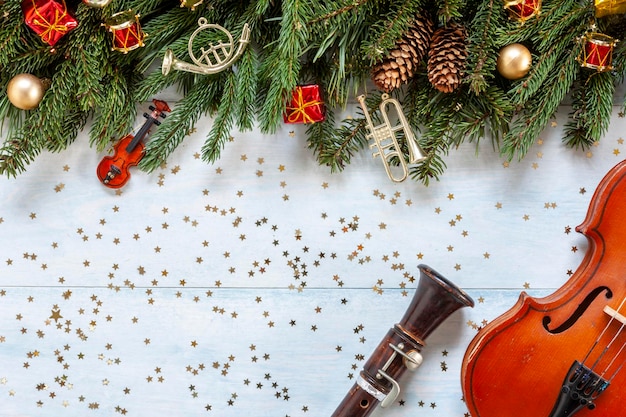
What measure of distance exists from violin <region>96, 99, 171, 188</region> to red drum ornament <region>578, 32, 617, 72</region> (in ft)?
2.49

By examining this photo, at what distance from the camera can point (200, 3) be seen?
108 centimetres

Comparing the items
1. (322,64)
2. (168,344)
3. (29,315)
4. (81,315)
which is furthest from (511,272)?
Result: (29,315)

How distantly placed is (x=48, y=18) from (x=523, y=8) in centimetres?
79

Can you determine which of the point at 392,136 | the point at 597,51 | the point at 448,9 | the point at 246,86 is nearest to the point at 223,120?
the point at 246,86

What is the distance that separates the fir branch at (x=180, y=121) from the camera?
1152 millimetres

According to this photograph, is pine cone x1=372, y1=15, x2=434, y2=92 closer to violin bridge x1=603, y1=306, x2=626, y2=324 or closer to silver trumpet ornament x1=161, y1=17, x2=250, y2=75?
silver trumpet ornament x1=161, y1=17, x2=250, y2=75

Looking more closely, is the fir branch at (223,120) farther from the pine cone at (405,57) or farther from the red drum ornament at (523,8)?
the red drum ornament at (523,8)

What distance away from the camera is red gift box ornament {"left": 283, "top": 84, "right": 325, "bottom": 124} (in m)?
1.11

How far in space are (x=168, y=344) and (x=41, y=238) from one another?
0.33 m

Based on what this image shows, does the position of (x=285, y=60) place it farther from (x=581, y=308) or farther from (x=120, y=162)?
(x=581, y=308)

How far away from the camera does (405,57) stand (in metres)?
1.08

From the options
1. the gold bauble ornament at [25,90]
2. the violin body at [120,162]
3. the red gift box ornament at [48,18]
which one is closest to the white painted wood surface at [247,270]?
the violin body at [120,162]

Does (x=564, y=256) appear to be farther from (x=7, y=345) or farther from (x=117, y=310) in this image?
(x=7, y=345)

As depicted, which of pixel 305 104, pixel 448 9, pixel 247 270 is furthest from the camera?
pixel 247 270
